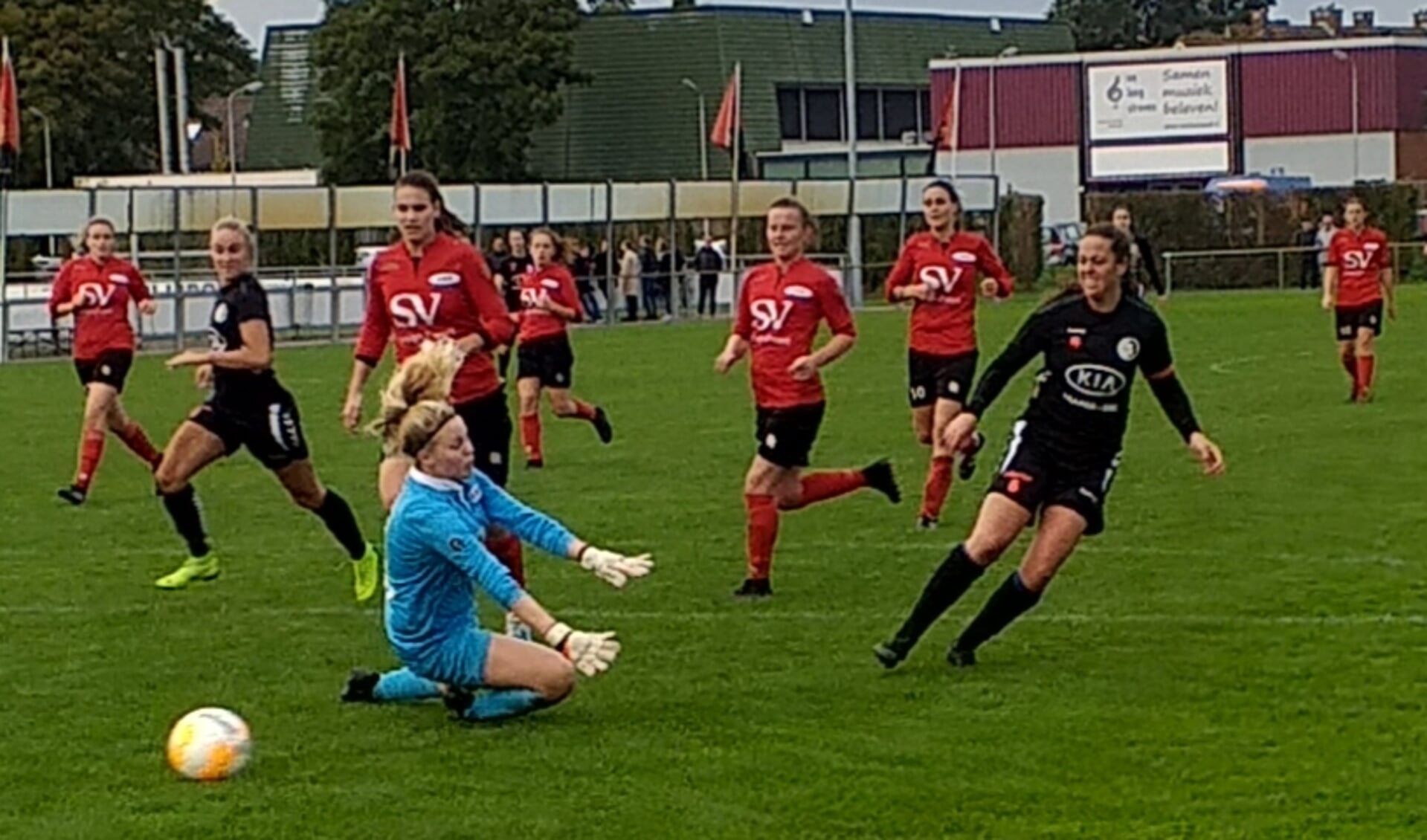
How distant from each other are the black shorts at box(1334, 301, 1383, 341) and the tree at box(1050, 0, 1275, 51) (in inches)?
5849

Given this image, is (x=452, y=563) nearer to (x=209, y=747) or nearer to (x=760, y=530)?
(x=209, y=747)

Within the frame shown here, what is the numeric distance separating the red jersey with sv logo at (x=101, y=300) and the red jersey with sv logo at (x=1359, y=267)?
1217 cm

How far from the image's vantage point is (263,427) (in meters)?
13.6

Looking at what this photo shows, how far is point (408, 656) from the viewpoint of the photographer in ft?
32.0

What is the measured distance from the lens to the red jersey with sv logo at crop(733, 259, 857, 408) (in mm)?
13430

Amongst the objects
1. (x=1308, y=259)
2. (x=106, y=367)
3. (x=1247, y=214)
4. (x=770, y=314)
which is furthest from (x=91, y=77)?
(x=770, y=314)

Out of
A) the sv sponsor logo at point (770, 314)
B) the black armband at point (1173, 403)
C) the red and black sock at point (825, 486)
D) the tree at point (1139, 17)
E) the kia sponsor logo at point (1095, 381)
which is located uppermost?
the tree at point (1139, 17)

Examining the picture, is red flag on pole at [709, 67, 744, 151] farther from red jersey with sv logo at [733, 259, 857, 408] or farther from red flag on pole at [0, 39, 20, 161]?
red jersey with sv logo at [733, 259, 857, 408]

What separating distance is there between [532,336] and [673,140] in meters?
71.3

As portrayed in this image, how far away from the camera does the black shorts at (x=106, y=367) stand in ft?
63.0

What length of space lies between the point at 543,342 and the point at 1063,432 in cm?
1148

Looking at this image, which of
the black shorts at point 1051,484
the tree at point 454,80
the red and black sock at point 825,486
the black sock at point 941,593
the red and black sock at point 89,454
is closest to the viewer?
the black shorts at point 1051,484

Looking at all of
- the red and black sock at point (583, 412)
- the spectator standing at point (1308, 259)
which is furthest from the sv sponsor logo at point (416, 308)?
the spectator standing at point (1308, 259)

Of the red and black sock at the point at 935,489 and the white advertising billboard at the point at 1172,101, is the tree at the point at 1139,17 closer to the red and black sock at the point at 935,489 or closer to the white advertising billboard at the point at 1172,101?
the white advertising billboard at the point at 1172,101
